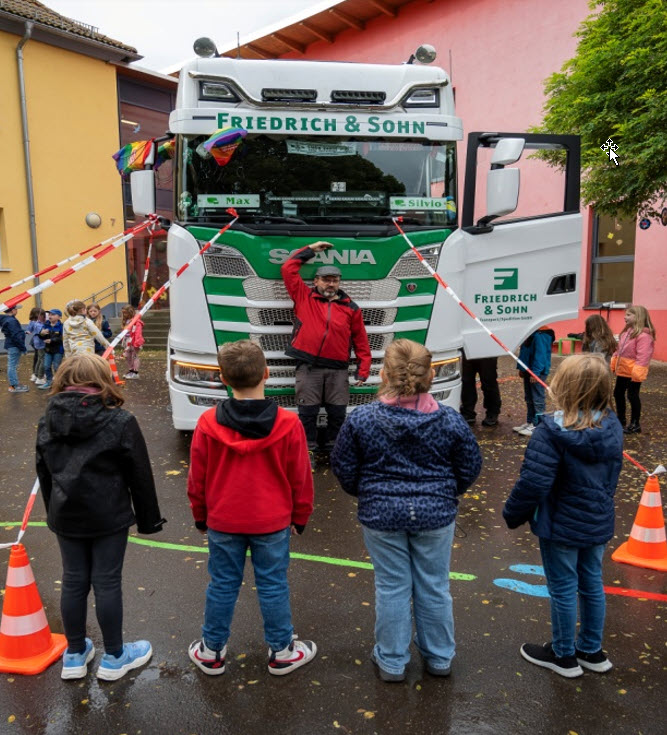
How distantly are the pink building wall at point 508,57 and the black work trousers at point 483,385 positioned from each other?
738 centimetres

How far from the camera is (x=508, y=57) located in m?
16.3

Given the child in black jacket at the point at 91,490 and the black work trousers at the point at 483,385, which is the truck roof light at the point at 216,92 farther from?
the black work trousers at the point at 483,385

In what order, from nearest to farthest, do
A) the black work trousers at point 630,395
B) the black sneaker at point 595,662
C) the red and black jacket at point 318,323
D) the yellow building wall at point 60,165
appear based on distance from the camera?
the black sneaker at point 595,662 → the red and black jacket at point 318,323 → the black work trousers at point 630,395 → the yellow building wall at point 60,165

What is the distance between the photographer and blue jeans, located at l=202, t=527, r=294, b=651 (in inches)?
114

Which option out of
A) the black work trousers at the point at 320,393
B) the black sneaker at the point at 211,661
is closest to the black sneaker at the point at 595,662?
the black sneaker at the point at 211,661

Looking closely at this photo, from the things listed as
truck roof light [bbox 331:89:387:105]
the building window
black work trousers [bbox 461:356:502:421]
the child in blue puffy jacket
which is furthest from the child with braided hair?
the building window

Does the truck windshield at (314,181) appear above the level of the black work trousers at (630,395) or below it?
above

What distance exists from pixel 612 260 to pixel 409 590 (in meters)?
14.0

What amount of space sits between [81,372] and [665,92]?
26.6 feet

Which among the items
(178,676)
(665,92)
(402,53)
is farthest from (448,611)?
(402,53)

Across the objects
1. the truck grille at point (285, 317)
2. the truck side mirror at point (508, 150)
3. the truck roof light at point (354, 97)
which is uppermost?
the truck roof light at point (354, 97)

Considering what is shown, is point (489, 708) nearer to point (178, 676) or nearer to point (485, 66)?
point (178, 676)

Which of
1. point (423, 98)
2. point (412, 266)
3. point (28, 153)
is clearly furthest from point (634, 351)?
point (28, 153)

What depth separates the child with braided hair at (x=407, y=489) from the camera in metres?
2.75
